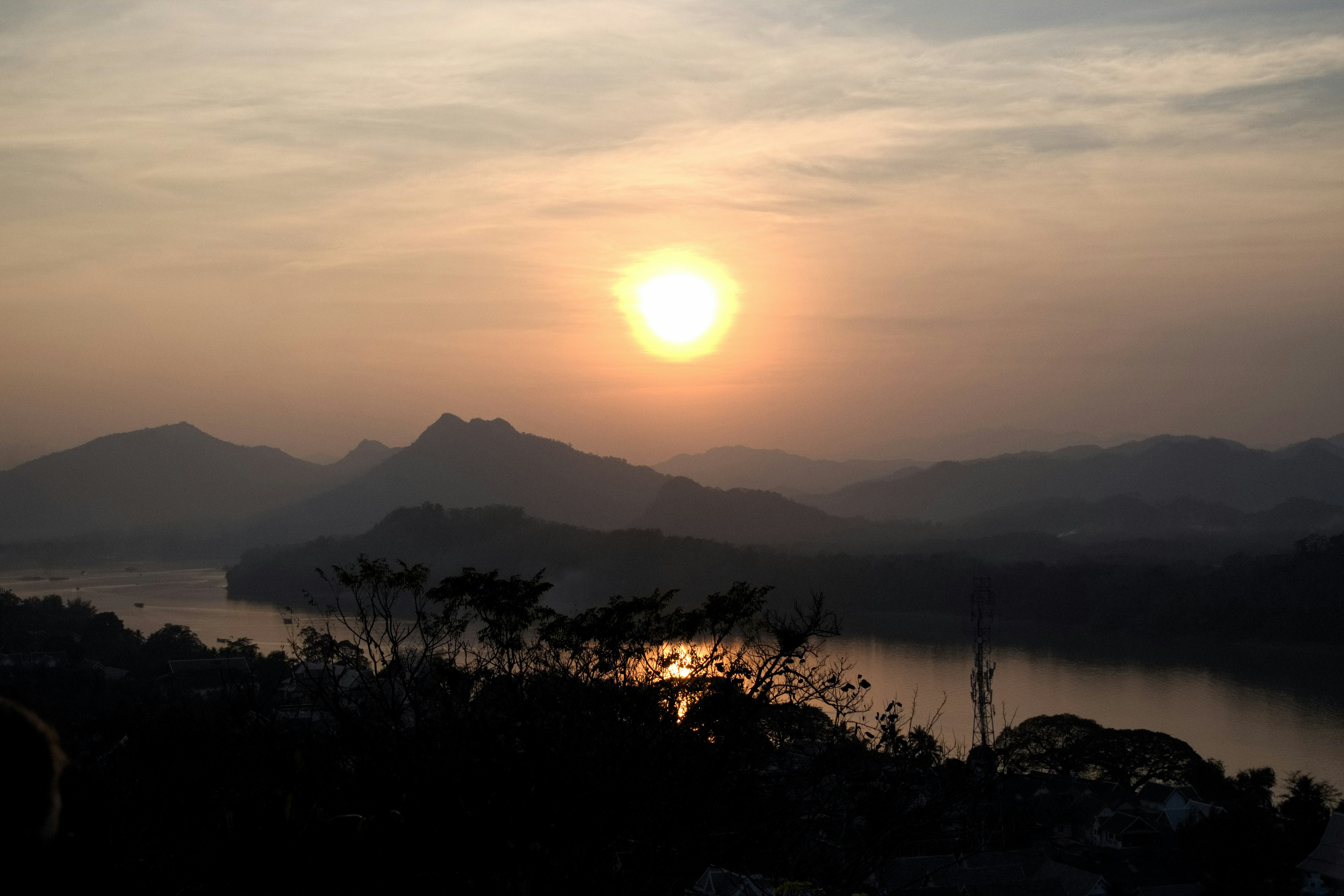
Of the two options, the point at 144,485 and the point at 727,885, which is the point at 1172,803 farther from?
the point at 144,485

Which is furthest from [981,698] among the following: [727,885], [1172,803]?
[727,885]

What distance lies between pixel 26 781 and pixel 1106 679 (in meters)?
19.3

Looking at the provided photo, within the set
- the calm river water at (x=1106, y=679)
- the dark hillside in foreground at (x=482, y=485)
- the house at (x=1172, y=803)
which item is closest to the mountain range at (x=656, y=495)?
the dark hillside in foreground at (x=482, y=485)

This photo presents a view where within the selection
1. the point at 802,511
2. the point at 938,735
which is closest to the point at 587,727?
the point at 938,735

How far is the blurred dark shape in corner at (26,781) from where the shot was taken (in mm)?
795

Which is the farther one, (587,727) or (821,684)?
(821,684)

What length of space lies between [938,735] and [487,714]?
870cm

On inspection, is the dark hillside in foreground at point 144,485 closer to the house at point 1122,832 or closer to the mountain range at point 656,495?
the mountain range at point 656,495

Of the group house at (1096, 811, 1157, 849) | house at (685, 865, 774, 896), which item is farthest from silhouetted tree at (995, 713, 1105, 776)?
house at (685, 865, 774, 896)

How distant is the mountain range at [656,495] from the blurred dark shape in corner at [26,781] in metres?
46.9

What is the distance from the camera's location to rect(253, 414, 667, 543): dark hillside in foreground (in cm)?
6525

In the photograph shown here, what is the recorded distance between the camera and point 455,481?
70.3m

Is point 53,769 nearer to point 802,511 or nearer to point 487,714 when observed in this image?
point 487,714

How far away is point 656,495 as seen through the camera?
72.3 metres
